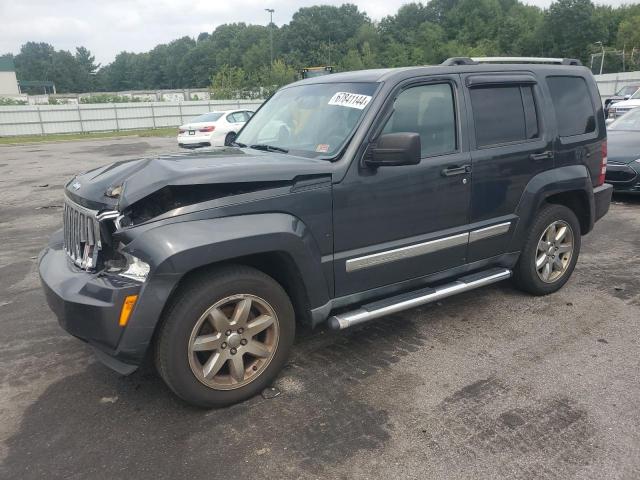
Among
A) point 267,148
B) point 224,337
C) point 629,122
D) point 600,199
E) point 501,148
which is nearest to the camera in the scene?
point 224,337

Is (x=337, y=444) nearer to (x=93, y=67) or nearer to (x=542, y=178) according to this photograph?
(x=542, y=178)

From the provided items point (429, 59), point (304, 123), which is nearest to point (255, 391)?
point (304, 123)

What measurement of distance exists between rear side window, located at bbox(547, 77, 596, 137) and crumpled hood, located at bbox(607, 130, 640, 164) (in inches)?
168

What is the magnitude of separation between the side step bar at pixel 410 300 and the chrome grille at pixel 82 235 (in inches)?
60.2

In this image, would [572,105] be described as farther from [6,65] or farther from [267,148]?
[6,65]

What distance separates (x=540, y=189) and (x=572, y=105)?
1.01m

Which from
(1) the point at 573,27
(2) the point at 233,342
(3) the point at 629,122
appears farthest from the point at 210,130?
(1) the point at 573,27

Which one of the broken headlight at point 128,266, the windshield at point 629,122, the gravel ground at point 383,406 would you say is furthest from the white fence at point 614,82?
the broken headlight at point 128,266

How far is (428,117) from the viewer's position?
3820 mm

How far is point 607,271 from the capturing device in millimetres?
5449

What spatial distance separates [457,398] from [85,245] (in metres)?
2.48

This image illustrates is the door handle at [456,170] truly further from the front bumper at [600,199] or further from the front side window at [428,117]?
the front bumper at [600,199]

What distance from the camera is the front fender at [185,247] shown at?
8.94ft

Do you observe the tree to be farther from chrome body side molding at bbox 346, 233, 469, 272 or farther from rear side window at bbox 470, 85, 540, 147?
chrome body side molding at bbox 346, 233, 469, 272
